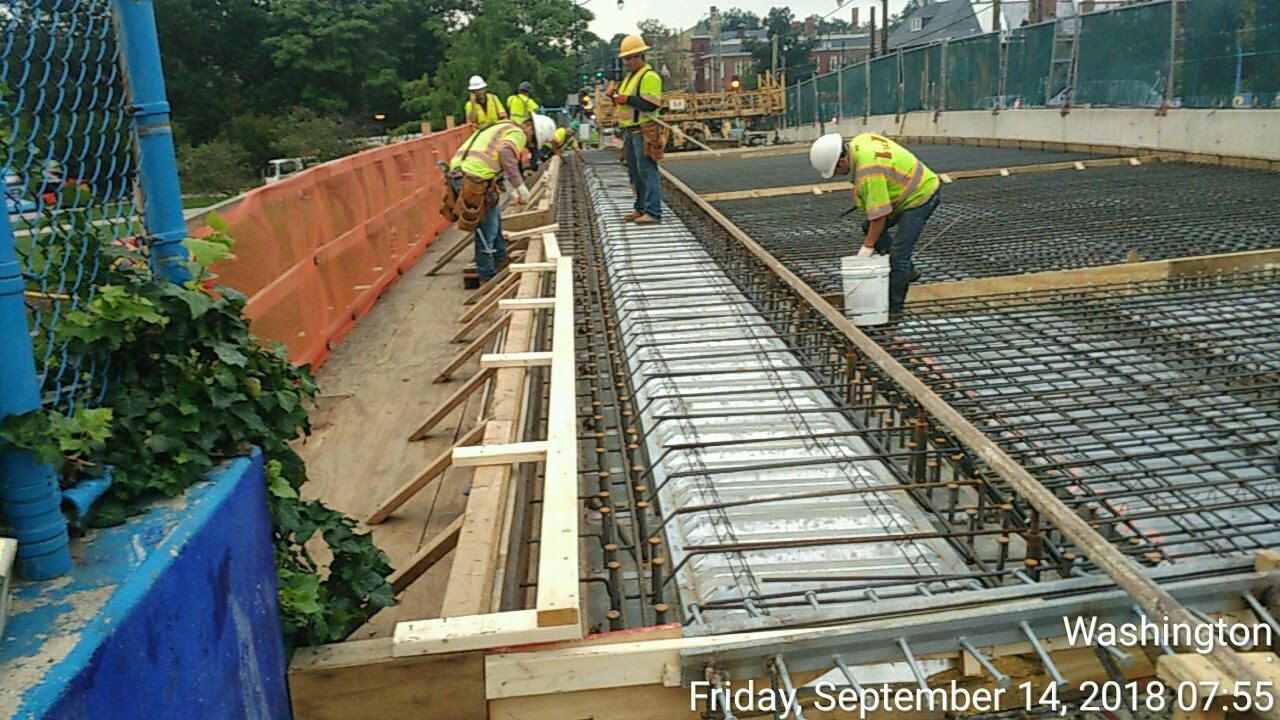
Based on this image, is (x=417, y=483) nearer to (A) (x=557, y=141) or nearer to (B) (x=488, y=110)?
(B) (x=488, y=110)

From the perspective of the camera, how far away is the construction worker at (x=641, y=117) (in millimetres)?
8891

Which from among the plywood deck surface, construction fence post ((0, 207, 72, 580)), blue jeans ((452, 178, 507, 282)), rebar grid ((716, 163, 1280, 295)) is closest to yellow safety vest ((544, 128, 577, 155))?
blue jeans ((452, 178, 507, 282))

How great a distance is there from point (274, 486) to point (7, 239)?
1065mm

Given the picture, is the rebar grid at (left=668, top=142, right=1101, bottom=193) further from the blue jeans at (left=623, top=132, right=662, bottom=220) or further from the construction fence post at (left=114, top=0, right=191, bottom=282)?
the construction fence post at (left=114, top=0, right=191, bottom=282)

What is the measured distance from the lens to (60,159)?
2410mm

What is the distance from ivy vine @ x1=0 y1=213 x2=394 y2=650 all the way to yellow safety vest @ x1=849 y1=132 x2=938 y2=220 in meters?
3.71

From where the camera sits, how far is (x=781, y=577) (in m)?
3.16

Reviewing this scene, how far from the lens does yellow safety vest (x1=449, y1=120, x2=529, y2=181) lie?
8.36m

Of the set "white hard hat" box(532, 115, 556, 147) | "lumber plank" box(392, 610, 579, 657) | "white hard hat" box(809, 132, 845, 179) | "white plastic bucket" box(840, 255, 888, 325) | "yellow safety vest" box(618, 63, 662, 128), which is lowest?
"lumber plank" box(392, 610, 579, 657)

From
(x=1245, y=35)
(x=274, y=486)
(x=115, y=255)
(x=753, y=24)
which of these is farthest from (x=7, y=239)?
(x=753, y=24)

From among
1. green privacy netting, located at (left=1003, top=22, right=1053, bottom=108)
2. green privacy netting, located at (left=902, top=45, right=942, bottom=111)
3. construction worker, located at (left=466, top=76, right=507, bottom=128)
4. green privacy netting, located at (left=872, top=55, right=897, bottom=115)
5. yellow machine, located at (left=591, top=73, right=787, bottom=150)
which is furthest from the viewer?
yellow machine, located at (left=591, top=73, right=787, bottom=150)

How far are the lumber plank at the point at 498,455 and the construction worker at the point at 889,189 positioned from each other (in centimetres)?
287

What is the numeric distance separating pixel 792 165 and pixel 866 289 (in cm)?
1163

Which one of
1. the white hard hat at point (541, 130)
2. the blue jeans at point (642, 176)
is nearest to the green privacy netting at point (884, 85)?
the blue jeans at point (642, 176)
